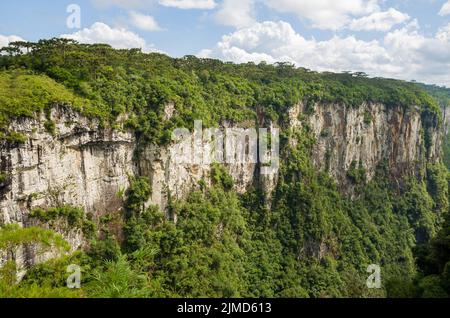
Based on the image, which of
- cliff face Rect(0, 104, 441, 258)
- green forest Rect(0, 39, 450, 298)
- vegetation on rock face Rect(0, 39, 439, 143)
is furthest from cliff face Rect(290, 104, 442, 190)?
vegetation on rock face Rect(0, 39, 439, 143)

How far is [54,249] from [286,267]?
2655 centimetres

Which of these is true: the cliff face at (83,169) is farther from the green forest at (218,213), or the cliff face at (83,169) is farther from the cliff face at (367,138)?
the cliff face at (367,138)

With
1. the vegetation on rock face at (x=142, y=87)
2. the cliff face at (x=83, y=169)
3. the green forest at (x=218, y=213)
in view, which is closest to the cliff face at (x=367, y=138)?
the green forest at (x=218, y=213)

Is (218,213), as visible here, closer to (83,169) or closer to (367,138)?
(83,169)

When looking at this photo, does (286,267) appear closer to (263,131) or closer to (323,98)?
(263,131)

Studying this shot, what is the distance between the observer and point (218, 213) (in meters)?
38.4

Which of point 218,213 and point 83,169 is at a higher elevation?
point 83,169

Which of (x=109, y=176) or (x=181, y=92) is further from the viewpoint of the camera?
(x=181, y=92)

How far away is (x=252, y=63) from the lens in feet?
216

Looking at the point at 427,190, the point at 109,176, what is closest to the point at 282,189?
the point at 109,176

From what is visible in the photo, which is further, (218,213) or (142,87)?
(218,213)

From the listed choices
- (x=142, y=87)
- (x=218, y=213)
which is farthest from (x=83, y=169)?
(x=218, y=213)

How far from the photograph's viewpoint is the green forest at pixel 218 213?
24406 millimetres

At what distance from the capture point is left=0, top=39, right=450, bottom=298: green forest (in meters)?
24.4
